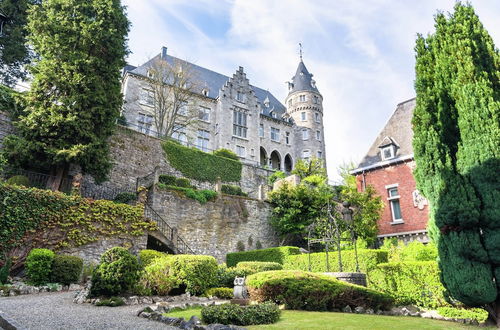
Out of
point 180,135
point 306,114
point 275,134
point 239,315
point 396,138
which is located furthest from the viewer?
point 306,114

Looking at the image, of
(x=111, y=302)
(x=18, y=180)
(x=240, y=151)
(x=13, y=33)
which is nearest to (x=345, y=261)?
(x=111, y=302)

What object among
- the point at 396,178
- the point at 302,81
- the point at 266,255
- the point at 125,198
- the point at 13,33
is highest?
the point at 302,81

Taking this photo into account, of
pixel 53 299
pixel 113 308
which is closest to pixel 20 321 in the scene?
pixel 113 308

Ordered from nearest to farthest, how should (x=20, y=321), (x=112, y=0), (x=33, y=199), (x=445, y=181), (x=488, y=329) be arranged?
(x=20, y=321) < (x=488, y=329) < (x=445, y=181) < (x=33, y=199) < (x=112, y=0)

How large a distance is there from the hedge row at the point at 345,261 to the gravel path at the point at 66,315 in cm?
953

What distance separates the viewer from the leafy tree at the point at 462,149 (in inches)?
280

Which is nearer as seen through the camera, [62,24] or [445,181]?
[445,181]

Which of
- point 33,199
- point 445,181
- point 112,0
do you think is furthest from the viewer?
point 112,0

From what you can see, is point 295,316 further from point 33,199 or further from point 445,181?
point 33,199

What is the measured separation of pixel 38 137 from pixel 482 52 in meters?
18.4

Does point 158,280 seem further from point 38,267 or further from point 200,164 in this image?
point 200,164

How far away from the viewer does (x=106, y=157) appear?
18094 millimetres

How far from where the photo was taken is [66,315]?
295 inches

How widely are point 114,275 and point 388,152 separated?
61.1ft
